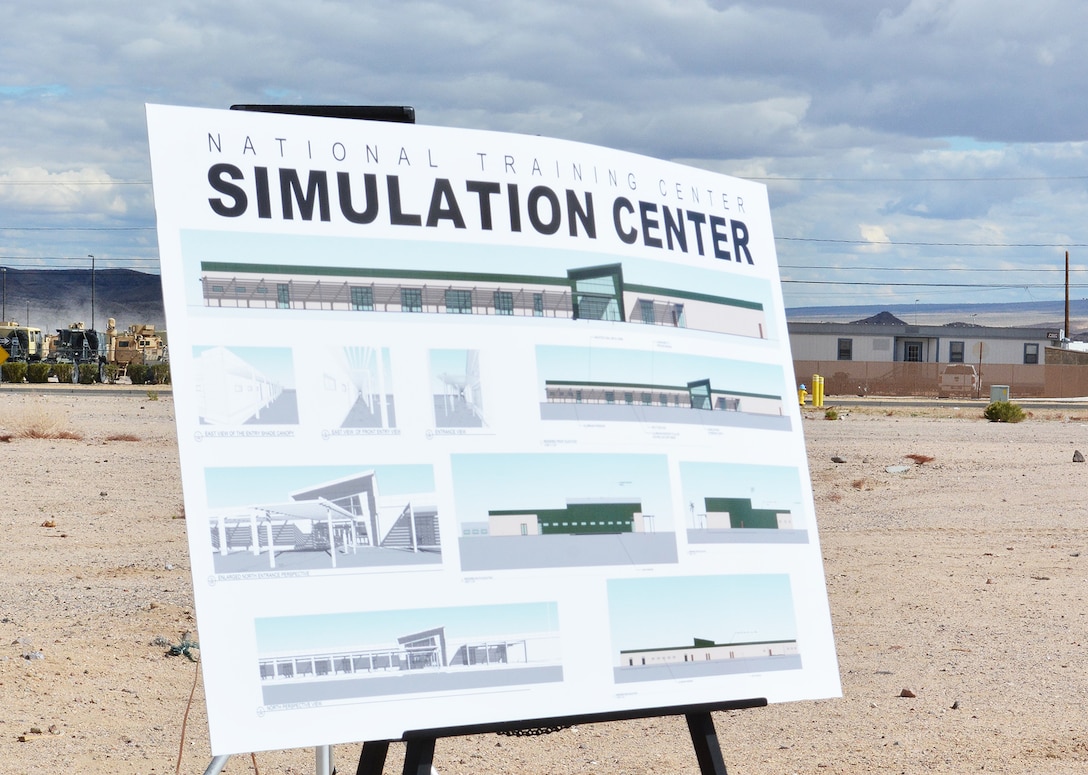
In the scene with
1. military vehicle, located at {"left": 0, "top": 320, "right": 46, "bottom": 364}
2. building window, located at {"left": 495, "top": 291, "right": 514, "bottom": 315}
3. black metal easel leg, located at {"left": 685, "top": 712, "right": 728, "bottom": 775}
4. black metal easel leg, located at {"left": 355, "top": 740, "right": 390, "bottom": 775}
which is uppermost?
military vehicle, located at {"left": 0, "top": 320, "right": 46, "bottom": 364}

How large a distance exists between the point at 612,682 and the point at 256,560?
1.05 metres

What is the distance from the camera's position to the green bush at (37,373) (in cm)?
5000

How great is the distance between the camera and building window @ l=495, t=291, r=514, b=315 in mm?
3246

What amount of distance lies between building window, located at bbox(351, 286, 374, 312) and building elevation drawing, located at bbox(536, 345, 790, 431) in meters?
0.49

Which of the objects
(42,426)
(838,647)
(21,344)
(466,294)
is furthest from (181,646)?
(21,344)

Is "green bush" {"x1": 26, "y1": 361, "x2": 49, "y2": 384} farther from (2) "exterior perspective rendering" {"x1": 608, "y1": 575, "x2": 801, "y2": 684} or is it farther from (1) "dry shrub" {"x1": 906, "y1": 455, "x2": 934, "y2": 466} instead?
(2) "exterior perspective rendering" {"x1": 608, "y1": 575, "x2": 801, "y2": 684}

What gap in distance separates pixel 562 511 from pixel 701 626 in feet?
Result: 1.81

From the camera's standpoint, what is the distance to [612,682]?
128 inches

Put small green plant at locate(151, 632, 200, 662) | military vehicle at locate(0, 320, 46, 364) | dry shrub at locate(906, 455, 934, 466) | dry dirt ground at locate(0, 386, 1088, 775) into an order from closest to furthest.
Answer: dry dirt ground at locate(0, 386, 1088, 775), small green plant at locate(151, 632, 200, 662), dry shrub at locate(906, 455, 934, 466), military vehicle at locate(0, 320, 46, 364)

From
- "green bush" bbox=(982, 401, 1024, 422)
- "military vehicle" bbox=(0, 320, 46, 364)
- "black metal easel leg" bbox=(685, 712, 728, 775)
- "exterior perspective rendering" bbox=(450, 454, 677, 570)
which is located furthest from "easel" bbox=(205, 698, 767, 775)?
"military vehicle" bbox=(0, 320, 46, 364)

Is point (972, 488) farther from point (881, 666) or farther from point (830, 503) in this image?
point (881, 666)

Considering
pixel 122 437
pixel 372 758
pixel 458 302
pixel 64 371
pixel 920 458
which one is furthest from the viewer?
pixel 64 371

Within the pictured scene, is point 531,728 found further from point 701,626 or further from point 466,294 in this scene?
point 466,294

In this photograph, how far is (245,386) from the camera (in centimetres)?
297
